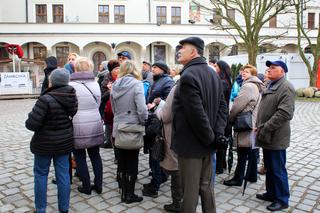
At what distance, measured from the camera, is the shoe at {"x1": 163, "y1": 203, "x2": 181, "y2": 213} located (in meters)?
4.10

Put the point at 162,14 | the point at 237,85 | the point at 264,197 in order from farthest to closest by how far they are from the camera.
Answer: the point at 162,14, the point at 237,85, the point at 264,197

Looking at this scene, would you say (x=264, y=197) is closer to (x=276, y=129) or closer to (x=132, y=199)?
(x=276, y=129)

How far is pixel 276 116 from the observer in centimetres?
397

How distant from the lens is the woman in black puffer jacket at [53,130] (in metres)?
3.65

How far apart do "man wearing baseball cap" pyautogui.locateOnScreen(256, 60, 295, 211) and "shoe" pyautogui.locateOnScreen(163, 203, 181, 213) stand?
113cm

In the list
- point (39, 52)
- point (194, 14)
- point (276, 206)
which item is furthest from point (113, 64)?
point (194, 14)

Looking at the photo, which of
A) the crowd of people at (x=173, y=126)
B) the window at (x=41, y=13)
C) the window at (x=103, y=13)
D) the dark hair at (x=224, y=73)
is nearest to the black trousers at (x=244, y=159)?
the crowd of people at (x=173, y=126)

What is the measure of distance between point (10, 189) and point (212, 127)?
337cm

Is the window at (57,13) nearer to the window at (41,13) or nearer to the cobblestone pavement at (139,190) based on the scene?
the window at (41,13)

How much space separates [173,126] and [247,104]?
72.5 inches

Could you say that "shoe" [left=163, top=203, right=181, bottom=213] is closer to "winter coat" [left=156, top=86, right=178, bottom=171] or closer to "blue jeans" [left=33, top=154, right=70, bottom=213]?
"winter coat" [left=156, top=86, right=178, bottom=171]

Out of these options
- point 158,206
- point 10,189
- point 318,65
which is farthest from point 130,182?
point 318,65

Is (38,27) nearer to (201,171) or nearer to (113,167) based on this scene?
(113,167)

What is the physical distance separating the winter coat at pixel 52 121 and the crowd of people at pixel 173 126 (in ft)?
0.04
